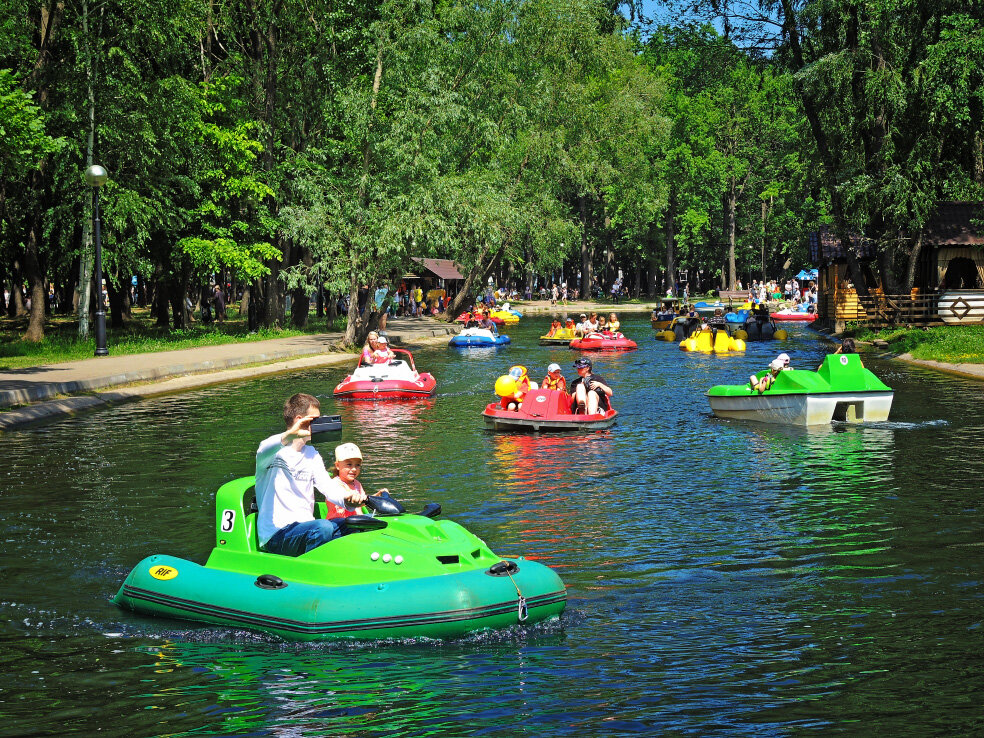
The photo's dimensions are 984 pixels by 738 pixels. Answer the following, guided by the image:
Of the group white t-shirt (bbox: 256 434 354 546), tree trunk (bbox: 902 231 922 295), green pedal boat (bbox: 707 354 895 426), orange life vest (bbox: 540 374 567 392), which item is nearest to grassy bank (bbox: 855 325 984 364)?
tree trunk (bbox: 902 231 922 295)

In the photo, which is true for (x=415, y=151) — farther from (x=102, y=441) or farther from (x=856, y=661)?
(x=856, y=661)

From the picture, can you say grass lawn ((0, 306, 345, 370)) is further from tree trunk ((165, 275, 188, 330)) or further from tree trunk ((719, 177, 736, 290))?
tree trunk ((719, 177, 736, 290))

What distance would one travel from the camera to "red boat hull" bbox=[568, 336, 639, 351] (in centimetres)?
4181

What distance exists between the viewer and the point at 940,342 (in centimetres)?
3588

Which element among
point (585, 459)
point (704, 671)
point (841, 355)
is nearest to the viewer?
point (704, 671)

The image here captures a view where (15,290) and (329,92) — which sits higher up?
(329,92)

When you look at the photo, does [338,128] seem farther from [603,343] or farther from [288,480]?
[288,480]

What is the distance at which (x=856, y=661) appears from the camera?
8.15 m

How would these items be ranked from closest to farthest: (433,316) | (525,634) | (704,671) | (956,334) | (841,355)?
1. (704,671)
2. (525,634)
3. (841,355)
4. (956,334)
5. (433,316)

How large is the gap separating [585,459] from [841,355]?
6016 mm

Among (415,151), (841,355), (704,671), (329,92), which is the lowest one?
(704,671)

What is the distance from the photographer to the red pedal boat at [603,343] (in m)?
41.8

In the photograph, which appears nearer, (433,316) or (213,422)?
(213,422)

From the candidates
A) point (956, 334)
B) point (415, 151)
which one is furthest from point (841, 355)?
point (415, 151)
